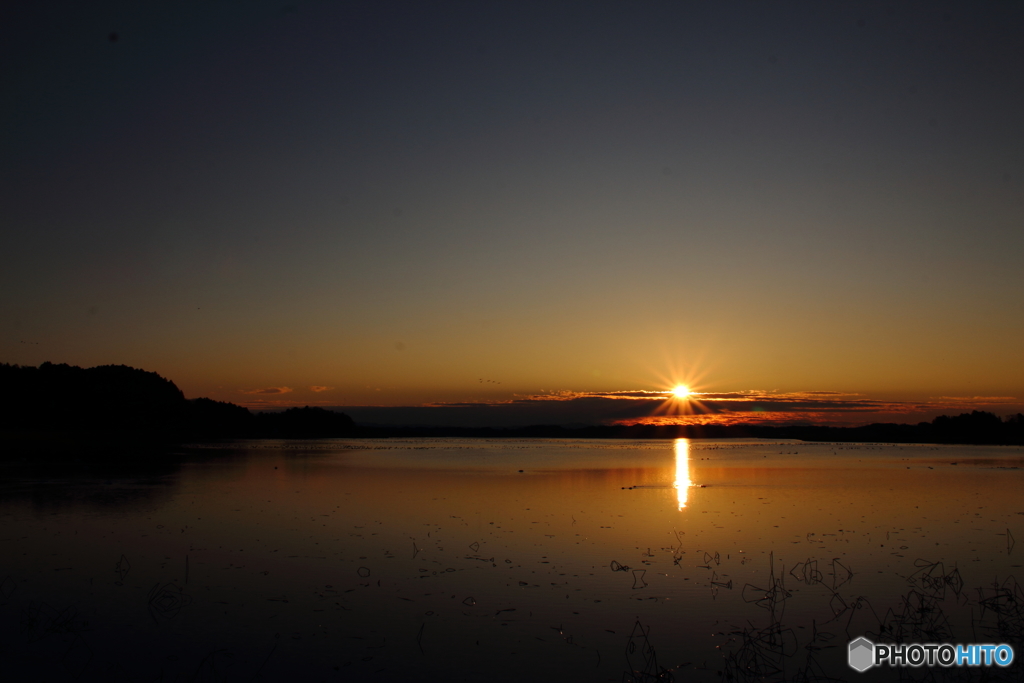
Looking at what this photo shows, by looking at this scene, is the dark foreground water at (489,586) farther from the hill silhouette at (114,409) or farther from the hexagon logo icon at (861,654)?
the hill silhouette at (114,409)

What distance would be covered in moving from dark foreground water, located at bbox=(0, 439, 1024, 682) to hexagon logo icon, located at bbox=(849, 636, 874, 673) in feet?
0.68

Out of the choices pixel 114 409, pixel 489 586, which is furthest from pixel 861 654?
pixel 114 409

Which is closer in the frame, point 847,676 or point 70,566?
point 847,676

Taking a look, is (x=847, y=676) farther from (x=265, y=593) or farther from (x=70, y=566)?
(x=70, y=566)

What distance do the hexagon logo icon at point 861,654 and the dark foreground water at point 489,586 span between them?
0.21 m

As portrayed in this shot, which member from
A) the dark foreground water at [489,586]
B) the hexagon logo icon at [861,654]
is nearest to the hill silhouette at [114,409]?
the dark foreground water at [489,586]

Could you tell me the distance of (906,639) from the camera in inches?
439

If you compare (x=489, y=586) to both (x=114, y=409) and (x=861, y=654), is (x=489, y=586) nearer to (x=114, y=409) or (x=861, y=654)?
(x=861, y=654)

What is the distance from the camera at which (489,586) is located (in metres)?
14.6

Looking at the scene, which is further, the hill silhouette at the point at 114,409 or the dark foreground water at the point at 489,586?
the hill silhouette at the point at 114,409

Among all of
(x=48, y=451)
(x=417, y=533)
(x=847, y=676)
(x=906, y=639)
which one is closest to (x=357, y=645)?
(x=847, y=676)

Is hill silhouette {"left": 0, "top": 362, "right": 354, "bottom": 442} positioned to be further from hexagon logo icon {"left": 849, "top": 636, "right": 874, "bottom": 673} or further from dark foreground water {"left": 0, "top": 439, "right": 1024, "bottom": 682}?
hexagon logo icon {"left": 849, "top": 636, "right": 874, "bottom": 673}

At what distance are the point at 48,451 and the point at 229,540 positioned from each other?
52155 millimetres

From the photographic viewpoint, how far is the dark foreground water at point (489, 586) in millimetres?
10211
